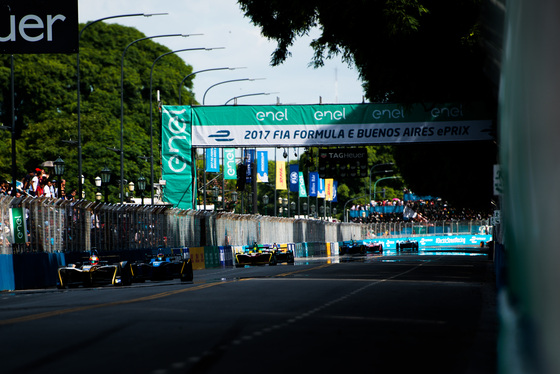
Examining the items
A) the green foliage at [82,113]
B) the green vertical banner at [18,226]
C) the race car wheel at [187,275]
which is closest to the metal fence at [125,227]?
the green vertical banner at [18,226]

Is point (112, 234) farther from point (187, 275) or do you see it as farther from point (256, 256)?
point (256, 256)

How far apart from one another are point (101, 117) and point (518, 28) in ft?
231

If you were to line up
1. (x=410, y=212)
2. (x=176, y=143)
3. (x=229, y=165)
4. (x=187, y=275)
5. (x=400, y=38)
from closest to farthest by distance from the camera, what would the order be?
(x=400, y=38) < (x=187, y=275) < (x=176, y=143) < (x=229, y=165) < (x=410, y=212)

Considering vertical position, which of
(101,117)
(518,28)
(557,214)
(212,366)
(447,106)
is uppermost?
(101,117)

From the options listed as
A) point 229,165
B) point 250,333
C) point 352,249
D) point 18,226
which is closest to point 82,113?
point 352,249

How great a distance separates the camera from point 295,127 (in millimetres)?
39938

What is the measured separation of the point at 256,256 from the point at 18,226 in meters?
19.4

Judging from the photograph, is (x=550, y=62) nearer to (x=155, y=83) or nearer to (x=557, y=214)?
(x=557, y=214)

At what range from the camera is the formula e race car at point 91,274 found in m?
26.6

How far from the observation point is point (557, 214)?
6.46 meters

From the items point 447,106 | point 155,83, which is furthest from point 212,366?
point 155,83

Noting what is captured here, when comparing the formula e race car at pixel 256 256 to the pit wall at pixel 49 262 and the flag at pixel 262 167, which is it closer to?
the pit wall at pixel 49 262

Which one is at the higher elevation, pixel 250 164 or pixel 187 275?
pixel 250 164

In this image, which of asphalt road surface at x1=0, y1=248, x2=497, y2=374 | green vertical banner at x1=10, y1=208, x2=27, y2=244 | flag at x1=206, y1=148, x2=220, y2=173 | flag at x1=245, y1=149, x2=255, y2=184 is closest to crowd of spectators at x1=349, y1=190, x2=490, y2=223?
flag at x1=245, y1=149, x2=255, y2=184
